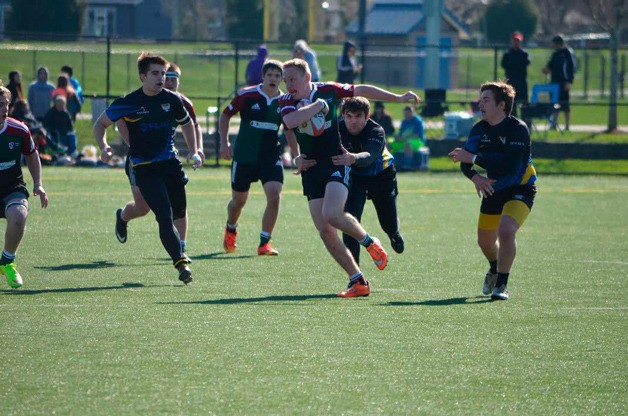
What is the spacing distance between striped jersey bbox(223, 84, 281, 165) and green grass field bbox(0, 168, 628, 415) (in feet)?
3.23

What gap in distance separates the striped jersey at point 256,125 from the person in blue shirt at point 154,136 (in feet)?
5.57

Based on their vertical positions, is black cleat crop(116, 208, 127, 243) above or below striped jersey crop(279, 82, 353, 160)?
below

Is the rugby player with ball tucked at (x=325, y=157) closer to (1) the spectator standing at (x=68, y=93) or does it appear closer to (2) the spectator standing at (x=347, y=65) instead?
(2) the spectator standing at (x=347, y=65)

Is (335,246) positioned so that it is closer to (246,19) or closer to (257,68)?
(257,68)

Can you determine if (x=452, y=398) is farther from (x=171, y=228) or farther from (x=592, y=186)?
(x=592, y=186)

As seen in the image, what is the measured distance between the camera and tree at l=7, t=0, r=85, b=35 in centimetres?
4928

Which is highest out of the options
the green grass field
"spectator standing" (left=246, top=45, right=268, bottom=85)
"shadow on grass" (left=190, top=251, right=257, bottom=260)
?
"spectator standing" (left=246, top=45, right=268, bottom=85)

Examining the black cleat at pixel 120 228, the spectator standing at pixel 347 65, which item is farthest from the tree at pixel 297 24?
the black cleat at pixel 120 228

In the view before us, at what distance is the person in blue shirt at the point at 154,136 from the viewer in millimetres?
9867

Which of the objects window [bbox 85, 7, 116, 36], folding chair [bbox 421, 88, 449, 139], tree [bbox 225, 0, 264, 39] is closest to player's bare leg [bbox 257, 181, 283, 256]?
folding chair [bbox 421, 88, 449, 139]

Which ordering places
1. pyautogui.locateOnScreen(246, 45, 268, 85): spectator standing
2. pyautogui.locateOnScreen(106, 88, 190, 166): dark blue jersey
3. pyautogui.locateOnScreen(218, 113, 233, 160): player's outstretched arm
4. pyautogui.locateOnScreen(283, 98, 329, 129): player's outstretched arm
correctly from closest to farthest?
pyautogui.locateOnScreen(283, 98, 329, 129): player's outstretched arm, pyautogui.locateOnScreen(106, 88, 190, 166): dark blue jersey, pyautogui.locateOnScreen(218, 113, 233, 160): player's outstretched arm, pyautogui.locateOnScreen(246, 45, 268, 85): spectator standing

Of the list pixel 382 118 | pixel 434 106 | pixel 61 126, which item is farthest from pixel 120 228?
pixel 434 106

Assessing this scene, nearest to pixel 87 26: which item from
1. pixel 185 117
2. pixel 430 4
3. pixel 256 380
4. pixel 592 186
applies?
pixel 430 4

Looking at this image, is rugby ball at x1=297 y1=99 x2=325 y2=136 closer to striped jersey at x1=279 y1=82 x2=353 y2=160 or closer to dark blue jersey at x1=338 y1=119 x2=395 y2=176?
striped jersey at x1=279 y1=82 x2=353 y2=160
